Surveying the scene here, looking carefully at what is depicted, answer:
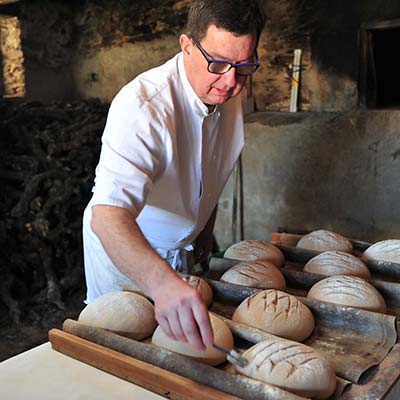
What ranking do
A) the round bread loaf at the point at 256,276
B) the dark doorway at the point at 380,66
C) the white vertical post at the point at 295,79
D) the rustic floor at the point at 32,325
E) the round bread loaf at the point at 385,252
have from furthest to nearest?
the rustic floor at the point at 32,325, the white vertical post at the point at 295,79, the dark doorway at the point at 380,66, the round bread loaf at the point at 385,252, the round bread loaf at the point at 256,276

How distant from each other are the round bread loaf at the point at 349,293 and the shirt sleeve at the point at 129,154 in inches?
21.9

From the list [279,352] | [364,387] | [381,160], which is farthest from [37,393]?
[381,160]

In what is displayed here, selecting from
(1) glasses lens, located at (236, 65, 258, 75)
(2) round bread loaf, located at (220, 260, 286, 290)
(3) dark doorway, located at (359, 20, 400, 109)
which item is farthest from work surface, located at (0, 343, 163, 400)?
(3) dark doorway, located at (359, 20, 400, 109)

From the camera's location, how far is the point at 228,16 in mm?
1181

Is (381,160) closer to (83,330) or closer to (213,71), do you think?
(213,71)

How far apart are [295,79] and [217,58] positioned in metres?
1.72

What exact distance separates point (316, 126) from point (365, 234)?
68 cm

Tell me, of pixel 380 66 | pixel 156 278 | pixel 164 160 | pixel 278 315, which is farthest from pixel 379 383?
pixel 380 66

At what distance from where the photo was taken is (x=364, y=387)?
94 cm

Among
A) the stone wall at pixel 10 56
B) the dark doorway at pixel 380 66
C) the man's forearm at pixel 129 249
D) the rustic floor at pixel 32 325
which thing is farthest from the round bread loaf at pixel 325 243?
the stone wall at pixel 10 56

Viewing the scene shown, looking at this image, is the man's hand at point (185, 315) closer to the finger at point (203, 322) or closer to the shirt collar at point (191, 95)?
the finger at point (203, 322)

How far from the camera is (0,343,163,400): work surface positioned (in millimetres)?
951

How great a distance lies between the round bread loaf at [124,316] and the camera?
116cm

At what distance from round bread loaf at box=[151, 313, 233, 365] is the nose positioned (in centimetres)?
63
